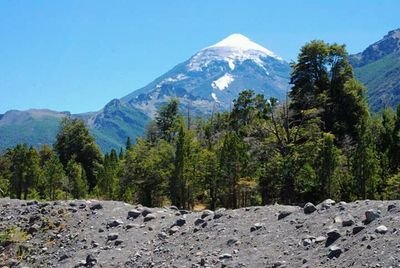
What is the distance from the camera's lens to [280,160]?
48156 mm

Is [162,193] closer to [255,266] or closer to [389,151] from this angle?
[389,151]

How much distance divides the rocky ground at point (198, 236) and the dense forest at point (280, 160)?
101 ft

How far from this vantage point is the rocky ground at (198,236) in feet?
36.9

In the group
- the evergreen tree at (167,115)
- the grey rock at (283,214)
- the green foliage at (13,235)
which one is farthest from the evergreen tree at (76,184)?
the grey rock at (283,214)

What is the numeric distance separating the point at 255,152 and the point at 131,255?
39028 millimetres

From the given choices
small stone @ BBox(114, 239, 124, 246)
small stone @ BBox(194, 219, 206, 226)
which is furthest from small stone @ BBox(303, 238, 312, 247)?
small stone @ BBox(114, 239, 124, 246)

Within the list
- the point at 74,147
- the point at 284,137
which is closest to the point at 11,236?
the point at 284,137

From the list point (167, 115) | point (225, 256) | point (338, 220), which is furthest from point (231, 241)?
point (167, 115)

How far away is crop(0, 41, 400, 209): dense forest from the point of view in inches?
1811

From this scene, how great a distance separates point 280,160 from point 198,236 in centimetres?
3498

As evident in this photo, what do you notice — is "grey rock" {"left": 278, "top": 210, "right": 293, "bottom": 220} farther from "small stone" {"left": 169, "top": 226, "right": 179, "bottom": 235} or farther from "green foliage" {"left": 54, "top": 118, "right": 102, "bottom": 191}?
"green foliage" {"left": 54, "top": 118, "right": 102, "bottom": 191}

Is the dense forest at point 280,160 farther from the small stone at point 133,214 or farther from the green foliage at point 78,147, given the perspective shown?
the small stone at point 133,214

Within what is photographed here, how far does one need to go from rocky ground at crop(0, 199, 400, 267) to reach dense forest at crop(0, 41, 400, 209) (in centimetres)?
3069

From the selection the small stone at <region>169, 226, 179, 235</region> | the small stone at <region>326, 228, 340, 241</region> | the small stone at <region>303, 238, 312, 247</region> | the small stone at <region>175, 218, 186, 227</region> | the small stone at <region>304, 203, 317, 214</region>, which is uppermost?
the small stone at <region>304, 203, 317, 214</region>
